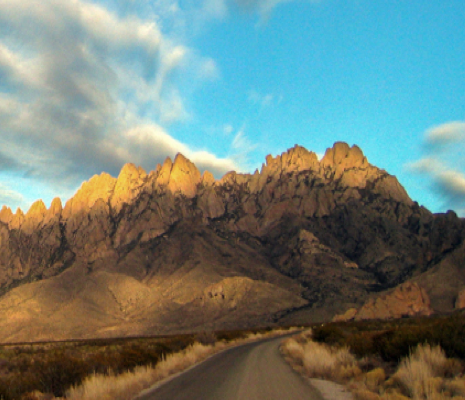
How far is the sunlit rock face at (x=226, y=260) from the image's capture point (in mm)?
113500

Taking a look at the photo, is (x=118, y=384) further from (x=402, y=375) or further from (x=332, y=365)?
(x=402, y=375)

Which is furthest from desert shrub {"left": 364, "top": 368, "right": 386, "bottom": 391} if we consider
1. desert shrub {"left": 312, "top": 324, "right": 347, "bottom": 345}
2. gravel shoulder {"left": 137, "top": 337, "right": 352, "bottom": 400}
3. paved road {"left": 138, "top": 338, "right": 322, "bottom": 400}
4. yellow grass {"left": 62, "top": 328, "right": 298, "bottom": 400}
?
desert shrub {"left": 312, "top": 324, "right": 347, "bottom": 345}

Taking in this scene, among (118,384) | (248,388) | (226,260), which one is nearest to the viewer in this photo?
(248,388)

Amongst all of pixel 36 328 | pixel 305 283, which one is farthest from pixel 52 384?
pixel 305 283

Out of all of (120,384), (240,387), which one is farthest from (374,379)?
(120,384)

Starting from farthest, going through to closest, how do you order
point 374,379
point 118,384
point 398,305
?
1. point 398,305
2. point 118,384
3. point 374,379

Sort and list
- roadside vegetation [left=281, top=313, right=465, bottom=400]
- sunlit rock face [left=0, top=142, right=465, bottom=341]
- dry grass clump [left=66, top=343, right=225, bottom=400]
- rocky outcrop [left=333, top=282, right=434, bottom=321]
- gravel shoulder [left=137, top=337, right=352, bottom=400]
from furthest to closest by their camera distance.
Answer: sunlit rock face [left=0, top=142, right=465, bottom=341]
rocky outcrop [left=333, top=282, right=434, bottom=321]
dry grass clump [left=66, top=343, right=225, bottom=400]
gravel shoulder [left=137, top=337, right=352, bottom=400]
roadside vegetation [left=281, top=313, right=465, bottom=400]

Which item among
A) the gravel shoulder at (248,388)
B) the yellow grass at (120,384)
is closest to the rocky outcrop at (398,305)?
the yellow grass at (120,384)

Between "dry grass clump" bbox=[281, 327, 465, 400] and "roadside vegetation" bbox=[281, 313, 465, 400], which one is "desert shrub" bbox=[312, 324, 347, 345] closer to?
"roadside vegetation" bbox=[281, 313, 465, 400]

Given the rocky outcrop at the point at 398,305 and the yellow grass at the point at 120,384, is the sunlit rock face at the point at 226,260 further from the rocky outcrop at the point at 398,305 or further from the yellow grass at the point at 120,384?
the yellow grass at the point at 120,384

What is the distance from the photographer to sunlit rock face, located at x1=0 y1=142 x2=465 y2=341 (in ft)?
372

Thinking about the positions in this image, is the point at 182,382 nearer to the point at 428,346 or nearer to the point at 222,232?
the point at 428,346

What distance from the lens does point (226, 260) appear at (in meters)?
152

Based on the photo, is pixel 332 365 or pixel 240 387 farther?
pixel 332 365
